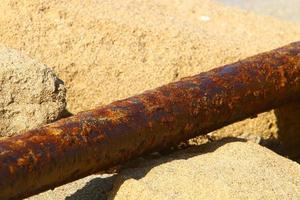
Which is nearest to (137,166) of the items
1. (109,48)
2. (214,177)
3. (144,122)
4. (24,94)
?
(144,122)

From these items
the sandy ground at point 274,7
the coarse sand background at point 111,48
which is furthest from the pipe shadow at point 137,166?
the sandy ground at point 274,7

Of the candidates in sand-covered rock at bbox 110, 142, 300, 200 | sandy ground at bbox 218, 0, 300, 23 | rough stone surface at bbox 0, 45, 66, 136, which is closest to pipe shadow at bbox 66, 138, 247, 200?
sand-covered rock at bbox 110, 142, 300, 200

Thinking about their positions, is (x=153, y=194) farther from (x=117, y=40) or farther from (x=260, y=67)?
(x=117, y=40)

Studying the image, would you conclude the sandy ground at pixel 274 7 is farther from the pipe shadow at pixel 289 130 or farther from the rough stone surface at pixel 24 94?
the rough stone surface at pixel 24 94

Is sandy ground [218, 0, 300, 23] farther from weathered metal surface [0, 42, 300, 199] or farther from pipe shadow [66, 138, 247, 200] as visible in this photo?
pipe shadow [66, 138, 247, 200]

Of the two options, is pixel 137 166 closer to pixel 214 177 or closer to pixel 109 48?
pixel 214 177
